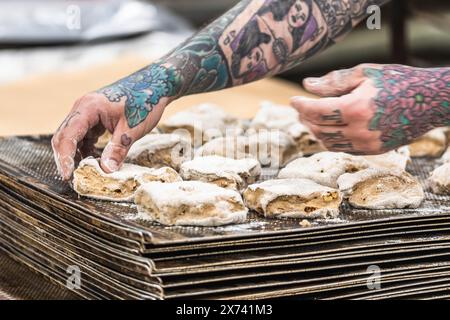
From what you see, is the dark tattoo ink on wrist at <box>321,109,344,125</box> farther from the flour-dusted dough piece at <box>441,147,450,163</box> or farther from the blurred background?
the blurred background

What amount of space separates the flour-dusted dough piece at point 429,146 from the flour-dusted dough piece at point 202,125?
44 cm

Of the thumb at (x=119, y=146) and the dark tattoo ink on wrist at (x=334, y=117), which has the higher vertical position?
the dark tattoo ink on wrist at (x=334, y=117)

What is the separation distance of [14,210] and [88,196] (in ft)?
0.55

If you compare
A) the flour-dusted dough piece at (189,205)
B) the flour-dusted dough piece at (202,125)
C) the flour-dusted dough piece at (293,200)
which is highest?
the flour-dusted dough piece at (189,205)

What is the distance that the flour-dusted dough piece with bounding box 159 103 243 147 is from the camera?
2.41 m

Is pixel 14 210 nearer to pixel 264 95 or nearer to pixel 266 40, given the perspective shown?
pixel 266 40

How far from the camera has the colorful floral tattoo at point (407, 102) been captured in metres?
1.70

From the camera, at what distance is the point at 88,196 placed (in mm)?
1859

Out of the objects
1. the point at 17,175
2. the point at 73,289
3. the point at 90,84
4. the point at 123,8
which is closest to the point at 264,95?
the point at 90,84

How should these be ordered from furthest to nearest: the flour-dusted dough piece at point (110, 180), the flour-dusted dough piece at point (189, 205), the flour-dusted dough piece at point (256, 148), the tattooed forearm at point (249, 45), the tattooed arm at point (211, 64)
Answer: the flour-dusted dough piece at point (256, 148) < the tattooed forearm at point (249, 45) < the tattooed arm at point (211, 64) < the flour-dusted dough piece at point (110, 180) < the flour-dusted dough piece at point (189, 205)

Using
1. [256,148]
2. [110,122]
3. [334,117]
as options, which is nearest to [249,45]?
[256,148]

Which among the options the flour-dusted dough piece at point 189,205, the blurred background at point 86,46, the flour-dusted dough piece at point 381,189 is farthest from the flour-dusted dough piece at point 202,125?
the blurred background at point 86,46

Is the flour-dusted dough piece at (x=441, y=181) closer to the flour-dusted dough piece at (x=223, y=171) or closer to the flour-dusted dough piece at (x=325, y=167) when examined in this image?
the flour-dusted dough piece at (x=325, y=167)

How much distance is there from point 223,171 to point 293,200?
23 centimetres
